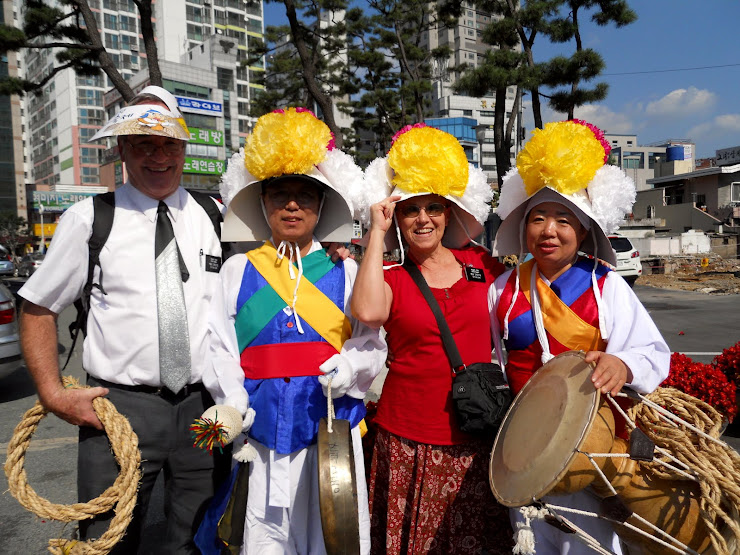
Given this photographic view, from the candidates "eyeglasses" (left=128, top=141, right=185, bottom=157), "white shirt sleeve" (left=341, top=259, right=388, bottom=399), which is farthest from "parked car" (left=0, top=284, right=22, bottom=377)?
"white shirt sleeve" (left=341, top=259, right=388, bottom=399)

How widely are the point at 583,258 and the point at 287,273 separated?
1361 millimetres

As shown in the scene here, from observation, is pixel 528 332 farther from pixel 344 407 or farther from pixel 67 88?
pixel 67 88

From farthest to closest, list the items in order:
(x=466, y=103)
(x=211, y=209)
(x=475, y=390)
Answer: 1. (x=466, y=103)
2. (x=211, y=209)
3. (x=475, y=390)

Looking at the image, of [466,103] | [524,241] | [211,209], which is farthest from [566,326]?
[466,103]

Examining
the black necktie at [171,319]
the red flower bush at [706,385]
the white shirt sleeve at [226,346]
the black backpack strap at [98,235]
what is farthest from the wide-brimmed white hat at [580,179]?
the red flower bush at [706,385]

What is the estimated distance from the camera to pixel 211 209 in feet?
8.71

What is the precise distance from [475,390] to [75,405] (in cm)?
168

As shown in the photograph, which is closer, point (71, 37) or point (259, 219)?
point (259, 219)

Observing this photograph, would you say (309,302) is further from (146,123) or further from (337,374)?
(146,123)

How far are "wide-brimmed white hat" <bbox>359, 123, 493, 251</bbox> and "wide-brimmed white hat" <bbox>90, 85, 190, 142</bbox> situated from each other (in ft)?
3.01

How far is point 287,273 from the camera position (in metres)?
2.39

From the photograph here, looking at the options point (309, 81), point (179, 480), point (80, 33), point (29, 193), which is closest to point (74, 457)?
point (179, 480)

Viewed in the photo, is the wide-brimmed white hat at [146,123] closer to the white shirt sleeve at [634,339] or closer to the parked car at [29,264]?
the white shirt sleeve at [634,339]

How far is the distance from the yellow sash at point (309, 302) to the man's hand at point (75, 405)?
0.87m
